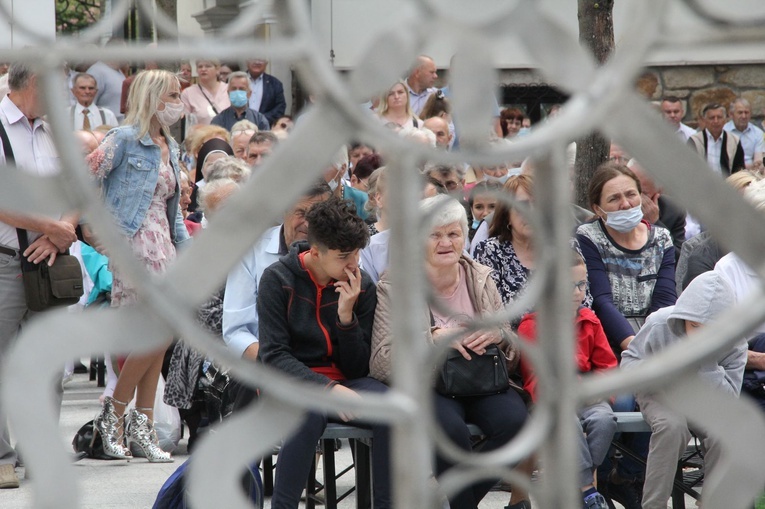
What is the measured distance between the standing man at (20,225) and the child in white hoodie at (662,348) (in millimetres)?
2233

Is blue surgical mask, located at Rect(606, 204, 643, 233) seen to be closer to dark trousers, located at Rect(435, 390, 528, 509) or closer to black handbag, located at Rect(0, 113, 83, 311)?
dark trousers, located at Rect(435, 390, 528, 509)

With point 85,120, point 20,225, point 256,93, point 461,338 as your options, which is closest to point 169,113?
point 20,225

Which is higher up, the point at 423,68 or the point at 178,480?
the point at 423,68

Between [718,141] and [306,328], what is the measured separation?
24.8ft

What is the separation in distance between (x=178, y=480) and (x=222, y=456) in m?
2.50

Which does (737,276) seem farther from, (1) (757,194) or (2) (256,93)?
(2) (256,93)

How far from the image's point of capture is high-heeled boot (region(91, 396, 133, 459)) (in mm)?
5484

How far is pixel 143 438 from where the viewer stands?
5.51m

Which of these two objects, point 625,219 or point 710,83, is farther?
point 710,83

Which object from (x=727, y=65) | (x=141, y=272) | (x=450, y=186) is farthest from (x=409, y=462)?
(x=727, y=65)

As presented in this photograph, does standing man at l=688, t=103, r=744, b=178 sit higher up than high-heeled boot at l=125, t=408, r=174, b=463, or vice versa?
standing man at l=688, t=103, r=744, b=178

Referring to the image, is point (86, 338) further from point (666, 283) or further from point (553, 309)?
point (666, 283)

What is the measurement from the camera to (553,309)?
1.17 m

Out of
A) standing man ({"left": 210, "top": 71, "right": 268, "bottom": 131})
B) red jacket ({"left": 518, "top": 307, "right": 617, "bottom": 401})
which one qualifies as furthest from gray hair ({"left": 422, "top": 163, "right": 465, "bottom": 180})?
standing man ({"left": 210, "top": 71, "right": 268, "bottom": 131})
